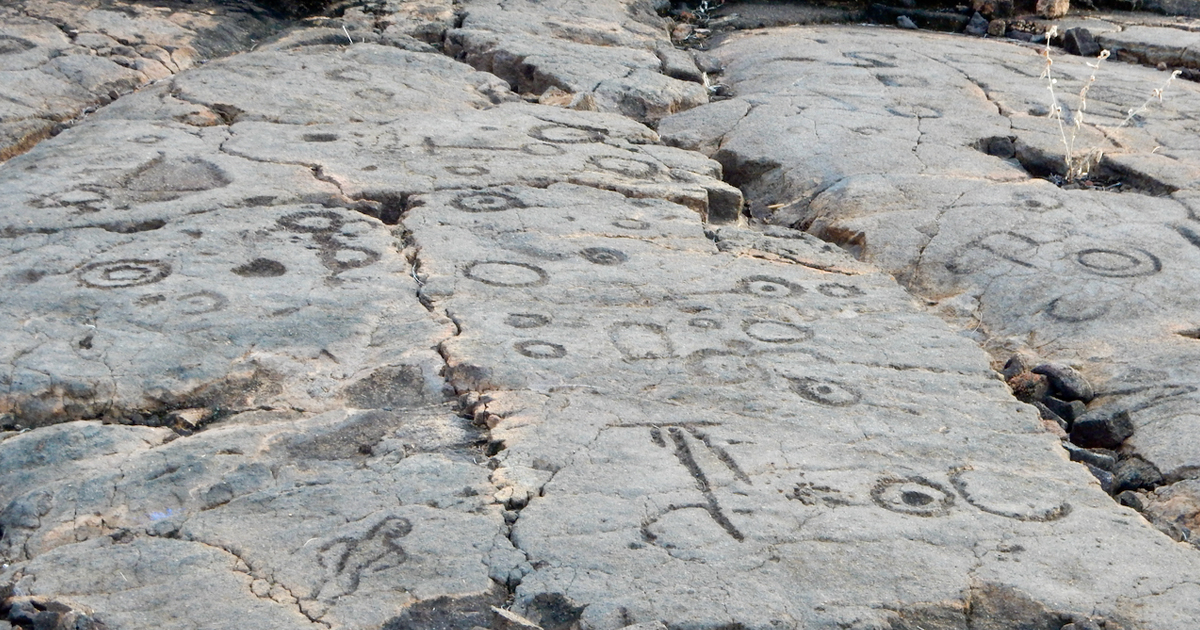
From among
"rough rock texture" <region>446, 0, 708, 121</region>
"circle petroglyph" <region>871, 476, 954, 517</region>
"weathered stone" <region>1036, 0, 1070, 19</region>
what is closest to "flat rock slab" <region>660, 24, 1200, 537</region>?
"rough rock texture" <region>446, 0, 708, 121</region>

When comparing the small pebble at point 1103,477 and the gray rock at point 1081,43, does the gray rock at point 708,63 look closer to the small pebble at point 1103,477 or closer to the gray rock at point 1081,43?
the gray rock at point 1081,43

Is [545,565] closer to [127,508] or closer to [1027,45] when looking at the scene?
[127,508]

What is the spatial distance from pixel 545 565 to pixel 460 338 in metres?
0.87

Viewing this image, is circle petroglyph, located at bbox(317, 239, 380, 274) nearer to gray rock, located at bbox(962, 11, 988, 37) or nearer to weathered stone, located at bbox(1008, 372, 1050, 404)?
weathered stone, located at bbox(1008, 372, 1050, 404)

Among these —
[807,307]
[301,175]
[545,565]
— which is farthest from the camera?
[301,175]

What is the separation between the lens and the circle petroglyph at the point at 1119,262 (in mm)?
3328

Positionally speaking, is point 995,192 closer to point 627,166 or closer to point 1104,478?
point 627,166

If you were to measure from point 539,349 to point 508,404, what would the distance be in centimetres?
28

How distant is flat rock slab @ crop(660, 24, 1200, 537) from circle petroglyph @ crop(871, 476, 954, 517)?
1.84 feet

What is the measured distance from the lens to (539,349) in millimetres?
2602

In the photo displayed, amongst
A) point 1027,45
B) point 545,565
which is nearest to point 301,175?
point 545,565

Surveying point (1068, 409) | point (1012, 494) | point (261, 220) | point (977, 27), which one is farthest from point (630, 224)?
point (977, 27)

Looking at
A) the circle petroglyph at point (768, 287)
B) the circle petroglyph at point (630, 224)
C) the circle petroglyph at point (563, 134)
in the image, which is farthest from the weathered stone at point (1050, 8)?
the circle petroglyph at point (768, 287)

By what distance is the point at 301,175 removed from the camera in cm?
360
